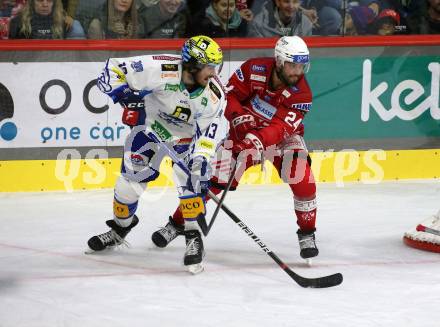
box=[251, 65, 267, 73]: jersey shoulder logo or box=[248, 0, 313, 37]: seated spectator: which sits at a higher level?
box=[251, 65, 267, 73]: jersey shoulder logo

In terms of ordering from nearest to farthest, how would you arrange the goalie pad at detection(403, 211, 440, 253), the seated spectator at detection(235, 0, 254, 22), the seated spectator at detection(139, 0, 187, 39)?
the goalie pad at detection(403, 211, 440, 253), the seated spectator at detection(139, 0, 187, 39), the seated spectator at detection(235, 0, 254, 22)

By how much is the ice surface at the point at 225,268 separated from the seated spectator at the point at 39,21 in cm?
109

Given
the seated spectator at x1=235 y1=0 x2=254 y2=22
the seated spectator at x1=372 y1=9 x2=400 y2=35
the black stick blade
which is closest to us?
the black stick blade

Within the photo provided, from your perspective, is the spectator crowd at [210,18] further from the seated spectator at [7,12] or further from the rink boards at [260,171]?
the rink boards at [260,171]

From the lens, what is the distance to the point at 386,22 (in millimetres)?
7527

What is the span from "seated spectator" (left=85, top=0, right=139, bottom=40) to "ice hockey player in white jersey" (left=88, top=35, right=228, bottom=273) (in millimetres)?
1817

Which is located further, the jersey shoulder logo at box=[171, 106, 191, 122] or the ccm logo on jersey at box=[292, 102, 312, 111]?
the ccm logo on jersey at box=[292, 102, 312, 111]

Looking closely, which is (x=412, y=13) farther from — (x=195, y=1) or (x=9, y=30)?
(x=9, y=30)

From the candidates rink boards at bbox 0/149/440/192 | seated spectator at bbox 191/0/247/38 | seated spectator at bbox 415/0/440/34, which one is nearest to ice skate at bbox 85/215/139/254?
rink boards at bbox 0/149/440/192

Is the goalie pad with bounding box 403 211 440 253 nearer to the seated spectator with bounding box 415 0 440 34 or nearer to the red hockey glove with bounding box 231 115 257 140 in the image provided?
the red hockey glove with bounding box 231 115 257 140

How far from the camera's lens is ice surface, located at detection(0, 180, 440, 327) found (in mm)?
4445

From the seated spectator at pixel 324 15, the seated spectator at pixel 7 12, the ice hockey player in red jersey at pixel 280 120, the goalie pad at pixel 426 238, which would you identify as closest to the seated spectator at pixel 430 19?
the seated spectator at pixel 324 15

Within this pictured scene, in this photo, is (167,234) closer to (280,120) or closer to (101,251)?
(101,251)

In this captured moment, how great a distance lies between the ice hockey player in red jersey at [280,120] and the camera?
527cm
